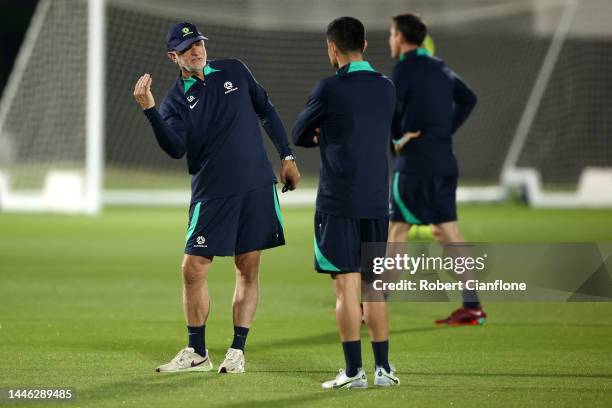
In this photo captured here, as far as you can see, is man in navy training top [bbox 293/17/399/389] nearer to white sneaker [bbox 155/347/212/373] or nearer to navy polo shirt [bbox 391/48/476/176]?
white sneaker [bbox 155/347/212/373]

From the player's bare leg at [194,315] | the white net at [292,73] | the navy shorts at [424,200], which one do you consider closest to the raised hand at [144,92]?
the player's bare leg at [194,315]

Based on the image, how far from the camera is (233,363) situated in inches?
284

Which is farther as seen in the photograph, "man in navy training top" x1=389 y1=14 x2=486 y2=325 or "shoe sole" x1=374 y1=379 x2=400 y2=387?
"man in navy training top" x1=389 y1=14 x2=486 y2=325

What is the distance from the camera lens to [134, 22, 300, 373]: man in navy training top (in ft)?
23.7

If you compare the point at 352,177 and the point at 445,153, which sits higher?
the point at 445,153

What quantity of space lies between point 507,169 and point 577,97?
3007 mm

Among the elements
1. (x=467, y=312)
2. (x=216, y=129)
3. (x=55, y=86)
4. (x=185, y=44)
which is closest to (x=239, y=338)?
(x=216, y=129)

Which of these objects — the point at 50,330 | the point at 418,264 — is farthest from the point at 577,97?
the point at 50,330

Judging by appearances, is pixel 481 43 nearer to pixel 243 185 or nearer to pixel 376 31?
pixel 376 31

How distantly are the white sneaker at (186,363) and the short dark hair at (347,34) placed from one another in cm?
210

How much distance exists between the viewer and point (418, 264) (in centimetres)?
998

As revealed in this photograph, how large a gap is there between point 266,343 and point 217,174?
1.69m

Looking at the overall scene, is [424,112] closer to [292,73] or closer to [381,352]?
[381,352]

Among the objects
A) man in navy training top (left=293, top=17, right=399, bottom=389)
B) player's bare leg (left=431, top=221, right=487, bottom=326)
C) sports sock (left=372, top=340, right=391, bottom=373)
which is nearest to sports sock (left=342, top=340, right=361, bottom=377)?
man in navy training top (left=293, top=17, right=399, bottom=389)
